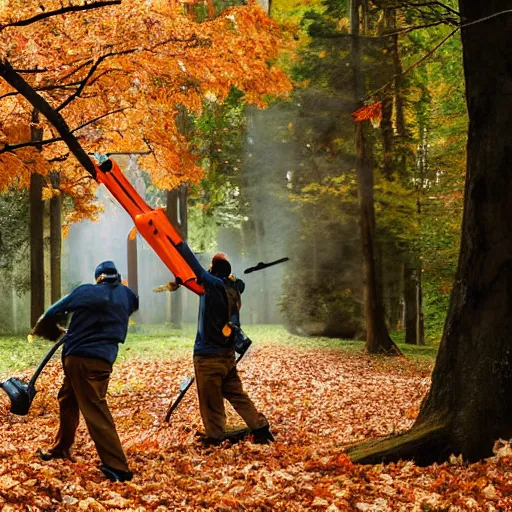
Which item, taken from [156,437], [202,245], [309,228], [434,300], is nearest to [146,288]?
[202,245]

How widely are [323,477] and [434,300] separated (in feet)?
50.5

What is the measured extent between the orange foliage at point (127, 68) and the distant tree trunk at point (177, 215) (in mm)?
6544

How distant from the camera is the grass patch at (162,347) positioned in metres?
13.2

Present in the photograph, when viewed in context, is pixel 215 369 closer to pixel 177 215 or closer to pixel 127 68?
pixel 127 68

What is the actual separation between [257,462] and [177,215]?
17.5 metres

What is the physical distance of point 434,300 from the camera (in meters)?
19.4

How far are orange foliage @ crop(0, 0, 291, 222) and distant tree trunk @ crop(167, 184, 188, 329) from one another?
6544mm

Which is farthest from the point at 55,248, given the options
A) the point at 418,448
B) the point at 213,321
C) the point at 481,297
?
the point at 481,297

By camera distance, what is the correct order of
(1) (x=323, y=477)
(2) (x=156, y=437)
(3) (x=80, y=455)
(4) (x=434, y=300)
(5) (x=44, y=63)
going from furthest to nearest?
(4) (x=434, y=300)
(5) (x=44, y=63)
(2) (x=156, y=437)
(3) (x=80, y=455)
(1) (x=323, y=477)

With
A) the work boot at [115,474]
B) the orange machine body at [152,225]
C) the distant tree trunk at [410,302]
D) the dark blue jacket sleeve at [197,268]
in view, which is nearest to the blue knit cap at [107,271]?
the orange machine body at [152,225]

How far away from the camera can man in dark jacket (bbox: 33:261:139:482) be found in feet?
16.1

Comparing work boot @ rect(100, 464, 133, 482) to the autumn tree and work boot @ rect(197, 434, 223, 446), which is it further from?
the autumn tree

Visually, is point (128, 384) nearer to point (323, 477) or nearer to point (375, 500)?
point (323, 477)

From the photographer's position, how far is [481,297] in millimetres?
5289
